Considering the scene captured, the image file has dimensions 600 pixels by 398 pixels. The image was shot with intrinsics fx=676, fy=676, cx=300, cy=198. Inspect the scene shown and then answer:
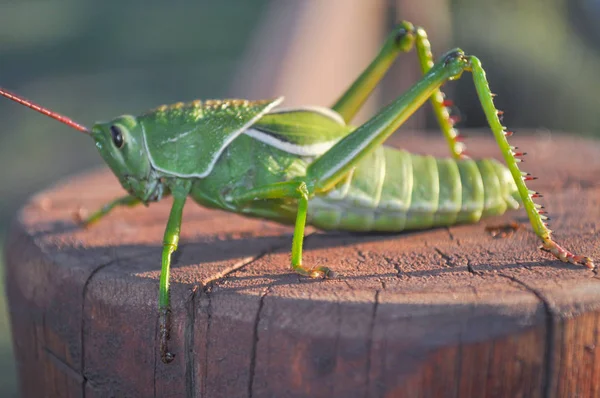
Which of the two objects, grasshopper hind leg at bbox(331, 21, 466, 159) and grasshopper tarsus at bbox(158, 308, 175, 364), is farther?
grasshopper hind leg at bbox(331, 21, 466, 159)

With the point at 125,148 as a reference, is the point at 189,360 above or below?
below

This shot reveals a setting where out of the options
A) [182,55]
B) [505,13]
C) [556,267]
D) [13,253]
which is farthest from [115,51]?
[556,267]

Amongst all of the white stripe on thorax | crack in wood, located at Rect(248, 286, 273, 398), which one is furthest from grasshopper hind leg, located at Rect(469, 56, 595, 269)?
crack in wood, located at Rect(248, 286, 273, 398)

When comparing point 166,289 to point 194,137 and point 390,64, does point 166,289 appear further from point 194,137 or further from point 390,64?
point 390,64

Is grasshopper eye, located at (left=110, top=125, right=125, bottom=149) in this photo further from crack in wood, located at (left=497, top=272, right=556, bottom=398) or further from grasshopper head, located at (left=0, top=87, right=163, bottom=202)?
crack in wood, located at (left=497, top=272, right=556, bottom=398)

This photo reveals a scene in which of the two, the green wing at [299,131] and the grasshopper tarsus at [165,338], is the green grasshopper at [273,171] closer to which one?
the green wing at [299,131]

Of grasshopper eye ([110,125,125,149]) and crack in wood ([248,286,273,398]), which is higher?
grasshopper eye ([110,125,125,149])

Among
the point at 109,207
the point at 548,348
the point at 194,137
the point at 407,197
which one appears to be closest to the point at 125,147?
the point at 194,137
